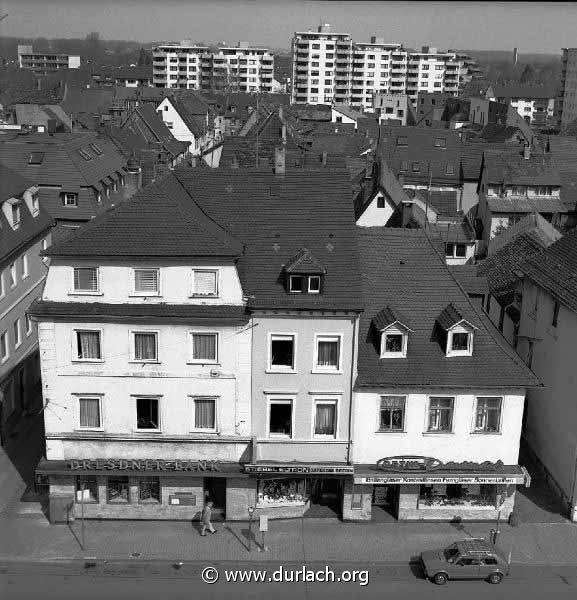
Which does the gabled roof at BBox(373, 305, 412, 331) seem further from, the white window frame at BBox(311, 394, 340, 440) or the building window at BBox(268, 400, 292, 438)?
the building window at BBox(268, 400, 292, 438)

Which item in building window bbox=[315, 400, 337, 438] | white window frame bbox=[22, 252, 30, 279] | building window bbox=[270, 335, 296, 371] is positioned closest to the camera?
building window bbox=[270, 335, 296, 371]

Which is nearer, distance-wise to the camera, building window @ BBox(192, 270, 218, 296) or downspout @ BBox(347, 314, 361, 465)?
building window @ BBox(192, 270, 218, 296)

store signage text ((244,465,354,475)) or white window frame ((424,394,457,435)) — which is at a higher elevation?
white window frame ((424,394,457,435))

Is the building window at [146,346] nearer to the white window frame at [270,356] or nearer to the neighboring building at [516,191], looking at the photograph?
the white window frame at [270,356]

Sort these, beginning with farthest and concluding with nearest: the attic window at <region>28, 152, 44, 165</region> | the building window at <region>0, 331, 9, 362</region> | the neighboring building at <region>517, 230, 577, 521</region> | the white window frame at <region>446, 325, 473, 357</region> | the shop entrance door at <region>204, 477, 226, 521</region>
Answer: the attic window at <region>28, 152, 44, 165</region> < the building window at <region>0, 331, 9, 362</region> < the neighboring building at <region>517, 230, 577, 521</region> < the shop entrance door at <region>204, 477, 226, 521</region> < the white window frame at <region>446, 325, 473, 357</region>

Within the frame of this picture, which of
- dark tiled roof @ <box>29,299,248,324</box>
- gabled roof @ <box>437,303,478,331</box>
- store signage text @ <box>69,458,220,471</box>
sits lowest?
store signage text @ <box>69,458,220,471</box>

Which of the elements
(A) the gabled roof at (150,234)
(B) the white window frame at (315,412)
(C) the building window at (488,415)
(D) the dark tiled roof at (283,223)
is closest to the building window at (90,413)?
(A) the gabled roof at (150,234)

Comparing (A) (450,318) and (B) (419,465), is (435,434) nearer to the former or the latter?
(B) (419,465)

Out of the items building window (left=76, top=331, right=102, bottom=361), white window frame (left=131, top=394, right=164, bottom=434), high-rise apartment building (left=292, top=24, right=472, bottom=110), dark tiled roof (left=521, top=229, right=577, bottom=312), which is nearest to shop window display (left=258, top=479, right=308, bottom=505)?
white window frame (left=131, top=394, right=164, bottom=434)
